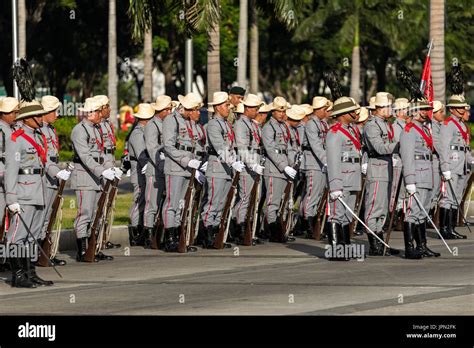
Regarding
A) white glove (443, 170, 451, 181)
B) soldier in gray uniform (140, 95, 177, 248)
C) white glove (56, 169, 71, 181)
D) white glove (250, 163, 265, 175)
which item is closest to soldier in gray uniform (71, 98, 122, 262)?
white glove (56, 169, 71, 181)

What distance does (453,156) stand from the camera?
19.8m

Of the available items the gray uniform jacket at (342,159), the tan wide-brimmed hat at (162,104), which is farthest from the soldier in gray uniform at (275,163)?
the gray uniform jacket at (342,159)

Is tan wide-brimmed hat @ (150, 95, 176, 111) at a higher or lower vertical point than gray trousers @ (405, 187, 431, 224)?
higher

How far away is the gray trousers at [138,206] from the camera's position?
19.4 m

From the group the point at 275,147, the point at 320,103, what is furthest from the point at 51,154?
the point at 320,103

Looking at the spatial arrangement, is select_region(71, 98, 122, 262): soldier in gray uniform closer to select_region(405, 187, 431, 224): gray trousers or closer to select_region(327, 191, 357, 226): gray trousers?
select_region(327, 191, 357, 226): gray trousers

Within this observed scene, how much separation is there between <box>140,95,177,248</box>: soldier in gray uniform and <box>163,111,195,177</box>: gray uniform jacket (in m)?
0.47

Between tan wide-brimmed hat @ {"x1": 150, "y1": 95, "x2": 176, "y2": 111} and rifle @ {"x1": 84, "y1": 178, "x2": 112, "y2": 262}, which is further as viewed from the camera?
tan wide-brimmed hat @ {"x1": 150, "y1": 95, "x2": 176, "y2": 111}

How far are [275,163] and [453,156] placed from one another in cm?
240

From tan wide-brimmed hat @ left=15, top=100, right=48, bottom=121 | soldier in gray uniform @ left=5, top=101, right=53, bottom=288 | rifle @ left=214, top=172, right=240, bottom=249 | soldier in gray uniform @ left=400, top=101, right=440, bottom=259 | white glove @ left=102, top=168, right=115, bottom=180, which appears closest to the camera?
soldier in gray uniform @ left=5, top=101, right=53, bottom=288

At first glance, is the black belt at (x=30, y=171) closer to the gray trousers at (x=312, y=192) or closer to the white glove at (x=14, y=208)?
the white glove at (x=14, y=208)

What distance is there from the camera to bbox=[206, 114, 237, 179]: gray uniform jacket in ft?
61.6
